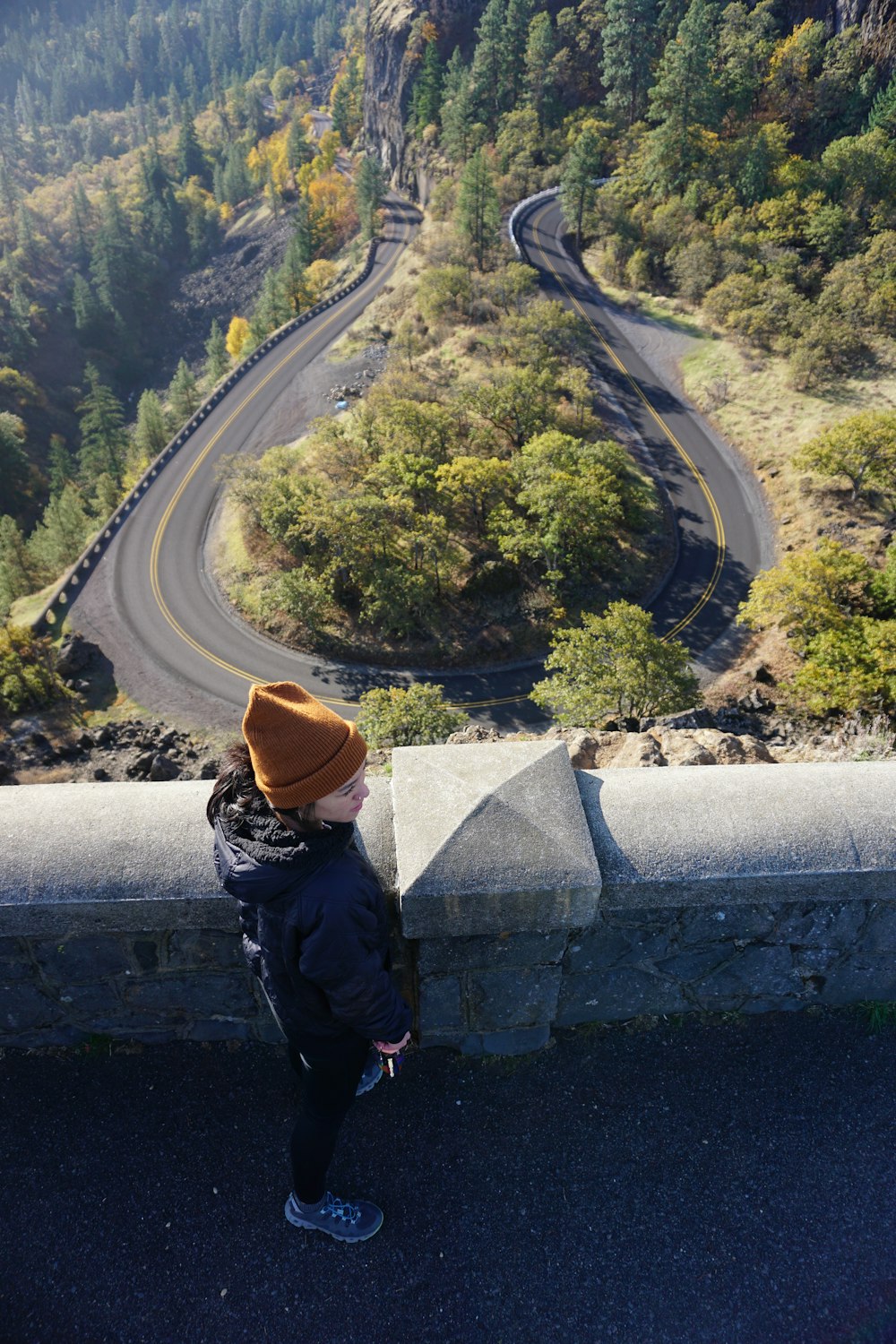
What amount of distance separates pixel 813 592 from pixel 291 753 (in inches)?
1022

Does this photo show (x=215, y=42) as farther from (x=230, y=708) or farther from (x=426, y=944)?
(x=426, y=944)

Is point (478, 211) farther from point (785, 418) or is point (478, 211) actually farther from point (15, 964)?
point (15, 964)

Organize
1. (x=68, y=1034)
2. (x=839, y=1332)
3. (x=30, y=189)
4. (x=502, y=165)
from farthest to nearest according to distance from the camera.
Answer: (x=30, y=189)
(x=502, y=165)
(x=68, y=1034)
(x=839, y=1332)

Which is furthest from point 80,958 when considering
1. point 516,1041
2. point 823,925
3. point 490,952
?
point 823,925

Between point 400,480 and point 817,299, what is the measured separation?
1218 inches

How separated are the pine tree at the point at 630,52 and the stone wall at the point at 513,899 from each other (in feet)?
267

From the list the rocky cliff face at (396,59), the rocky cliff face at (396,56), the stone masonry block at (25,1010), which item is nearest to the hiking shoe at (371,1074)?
the stone masonry block at (25,1010)

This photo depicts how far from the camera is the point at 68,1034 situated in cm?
391

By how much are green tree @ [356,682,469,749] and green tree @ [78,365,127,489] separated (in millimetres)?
54733

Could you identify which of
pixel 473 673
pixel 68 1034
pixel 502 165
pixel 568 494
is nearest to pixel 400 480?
pixel 568 494

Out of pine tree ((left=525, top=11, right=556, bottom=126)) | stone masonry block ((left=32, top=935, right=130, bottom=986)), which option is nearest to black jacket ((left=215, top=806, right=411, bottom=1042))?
stone masonry block ((left=32, top=935, right=130, bottom=986))

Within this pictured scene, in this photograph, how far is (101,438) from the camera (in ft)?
243

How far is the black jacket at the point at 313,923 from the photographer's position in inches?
106

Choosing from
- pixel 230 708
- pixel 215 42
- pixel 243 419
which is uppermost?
pixel 215 42
